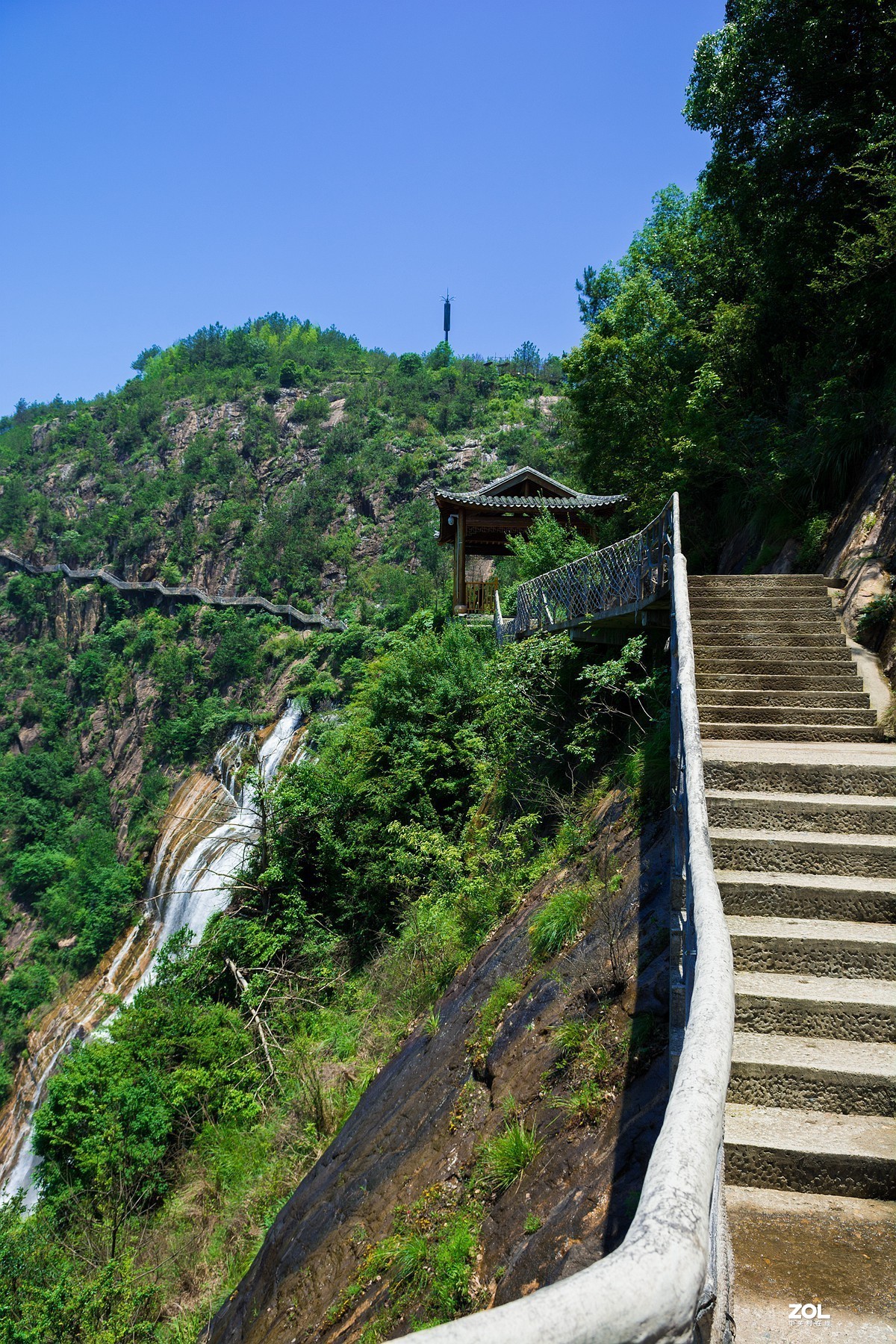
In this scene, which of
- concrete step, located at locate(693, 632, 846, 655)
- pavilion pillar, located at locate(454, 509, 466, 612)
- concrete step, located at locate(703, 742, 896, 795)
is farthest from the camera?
pavilion pillar, located at locate(454, 509, 466, 612)

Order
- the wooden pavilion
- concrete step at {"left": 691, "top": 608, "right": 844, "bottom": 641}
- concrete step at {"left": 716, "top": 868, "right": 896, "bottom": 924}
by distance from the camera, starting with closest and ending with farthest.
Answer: concrete step at {"left": 716, "top": 868, "right": 896, "bottom": 924}, concrete step at {"left": 691, "top": 608, "right": 844, "bottom": 641}, the wooden pavilion

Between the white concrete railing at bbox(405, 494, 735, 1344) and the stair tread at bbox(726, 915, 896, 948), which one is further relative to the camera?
the stair tread at bbox(726, 915, 896, 948)

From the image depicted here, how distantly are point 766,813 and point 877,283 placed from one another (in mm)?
9678

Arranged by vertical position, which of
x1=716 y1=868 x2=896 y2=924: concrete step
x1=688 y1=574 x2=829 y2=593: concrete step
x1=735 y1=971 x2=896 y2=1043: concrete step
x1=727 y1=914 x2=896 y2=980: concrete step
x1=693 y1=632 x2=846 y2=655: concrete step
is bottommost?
x1=735 y1=971 x2=896 y2=1043: concrete step

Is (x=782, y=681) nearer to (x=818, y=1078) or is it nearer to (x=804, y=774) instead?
(x=804, y=774)

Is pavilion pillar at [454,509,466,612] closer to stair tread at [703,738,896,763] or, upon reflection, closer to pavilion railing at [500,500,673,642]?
pavilion railing at [500,500,673,642]

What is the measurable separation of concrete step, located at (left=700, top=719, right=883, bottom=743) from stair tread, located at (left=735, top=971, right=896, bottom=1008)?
2.62 metres

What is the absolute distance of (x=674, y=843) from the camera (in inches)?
163

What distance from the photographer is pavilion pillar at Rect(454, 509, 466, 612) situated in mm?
22344

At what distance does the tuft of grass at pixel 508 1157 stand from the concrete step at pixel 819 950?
6.21ft

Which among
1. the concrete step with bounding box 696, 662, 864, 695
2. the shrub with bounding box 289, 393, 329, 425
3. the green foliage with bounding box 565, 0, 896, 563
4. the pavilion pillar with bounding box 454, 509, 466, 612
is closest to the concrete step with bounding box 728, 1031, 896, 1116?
the concrete step with bounding box 696, 662, 864, 695

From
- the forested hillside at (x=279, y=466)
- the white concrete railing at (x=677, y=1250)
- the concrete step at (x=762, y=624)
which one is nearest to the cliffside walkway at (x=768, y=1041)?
the white concrete railing at (x=677, y=1250)

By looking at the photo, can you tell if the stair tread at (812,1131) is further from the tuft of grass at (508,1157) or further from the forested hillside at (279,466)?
the forested hillside at (279,466)

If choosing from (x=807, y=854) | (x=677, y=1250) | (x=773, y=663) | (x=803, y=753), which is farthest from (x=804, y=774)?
(x=677, y=1250)
